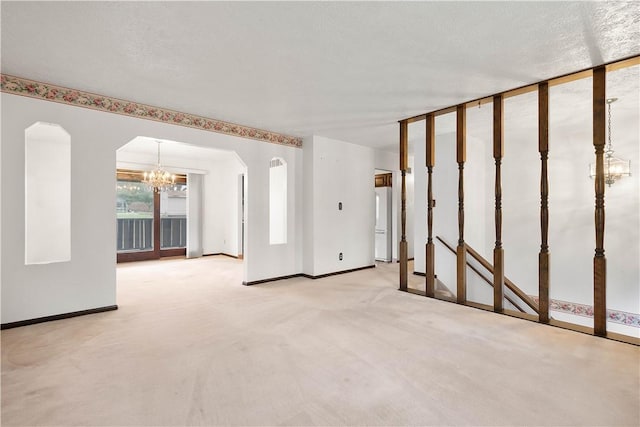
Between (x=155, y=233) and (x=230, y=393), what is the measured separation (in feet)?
22.8

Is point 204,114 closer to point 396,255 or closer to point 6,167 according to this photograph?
point 6,167

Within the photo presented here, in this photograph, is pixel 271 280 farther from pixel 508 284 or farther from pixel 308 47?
pixel 308 47

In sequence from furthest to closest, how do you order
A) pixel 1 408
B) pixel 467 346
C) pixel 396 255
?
pixel 396 255
pixel 467 346
pixel 1 408

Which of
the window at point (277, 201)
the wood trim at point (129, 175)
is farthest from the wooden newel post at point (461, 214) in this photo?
the wood trim at point (129, 175)

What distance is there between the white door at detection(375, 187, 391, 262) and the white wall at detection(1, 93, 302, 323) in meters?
4.53

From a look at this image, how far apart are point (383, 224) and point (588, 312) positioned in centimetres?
411

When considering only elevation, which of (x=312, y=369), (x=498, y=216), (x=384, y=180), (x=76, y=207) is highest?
(x=384, y=180)

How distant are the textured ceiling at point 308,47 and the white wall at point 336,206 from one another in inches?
74.3

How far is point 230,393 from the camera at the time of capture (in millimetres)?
2049

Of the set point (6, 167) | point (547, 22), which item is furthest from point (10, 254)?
point (547, 22)

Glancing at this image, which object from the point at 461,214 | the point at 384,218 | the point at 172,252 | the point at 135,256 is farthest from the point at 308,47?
the point at 172,252

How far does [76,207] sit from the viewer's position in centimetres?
356

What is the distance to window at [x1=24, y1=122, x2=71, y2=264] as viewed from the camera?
5.17 meters

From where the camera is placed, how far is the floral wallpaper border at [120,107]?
10.5ft
